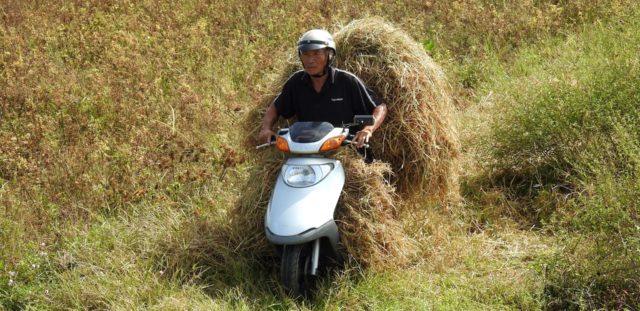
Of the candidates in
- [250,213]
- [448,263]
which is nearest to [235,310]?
[250,213]

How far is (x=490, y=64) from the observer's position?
8828 mm

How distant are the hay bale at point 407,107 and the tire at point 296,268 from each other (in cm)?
109

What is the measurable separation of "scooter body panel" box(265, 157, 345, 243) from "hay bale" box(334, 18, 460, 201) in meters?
0.77

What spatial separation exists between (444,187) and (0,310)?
301 cm

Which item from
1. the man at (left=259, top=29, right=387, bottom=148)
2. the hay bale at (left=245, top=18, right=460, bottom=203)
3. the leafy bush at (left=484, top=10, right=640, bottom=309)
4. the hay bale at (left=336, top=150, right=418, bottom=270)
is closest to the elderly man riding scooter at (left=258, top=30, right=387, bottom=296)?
the man at (left=259, top=29, right=387, bottom=148)

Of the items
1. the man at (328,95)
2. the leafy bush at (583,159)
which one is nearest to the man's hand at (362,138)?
the man at (328,95)

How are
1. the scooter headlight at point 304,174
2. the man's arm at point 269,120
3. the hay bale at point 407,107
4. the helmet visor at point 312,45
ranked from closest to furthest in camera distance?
the scooter headlight at point 304,174 < the helmet visor at point 312,45 < the man's arm at point 269,120 < the hay bale at point 407,107

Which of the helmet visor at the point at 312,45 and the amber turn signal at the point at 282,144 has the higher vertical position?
the helmet visor at the point at 312,45

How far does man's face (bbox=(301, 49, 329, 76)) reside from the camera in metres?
5.06

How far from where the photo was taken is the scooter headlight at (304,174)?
476 cm

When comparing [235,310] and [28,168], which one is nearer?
[235,310]

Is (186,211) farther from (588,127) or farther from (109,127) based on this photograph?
(588,127)

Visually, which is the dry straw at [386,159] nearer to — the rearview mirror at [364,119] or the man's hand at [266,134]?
the man's hand at [266,134]

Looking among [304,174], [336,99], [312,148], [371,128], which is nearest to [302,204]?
[304,174]
